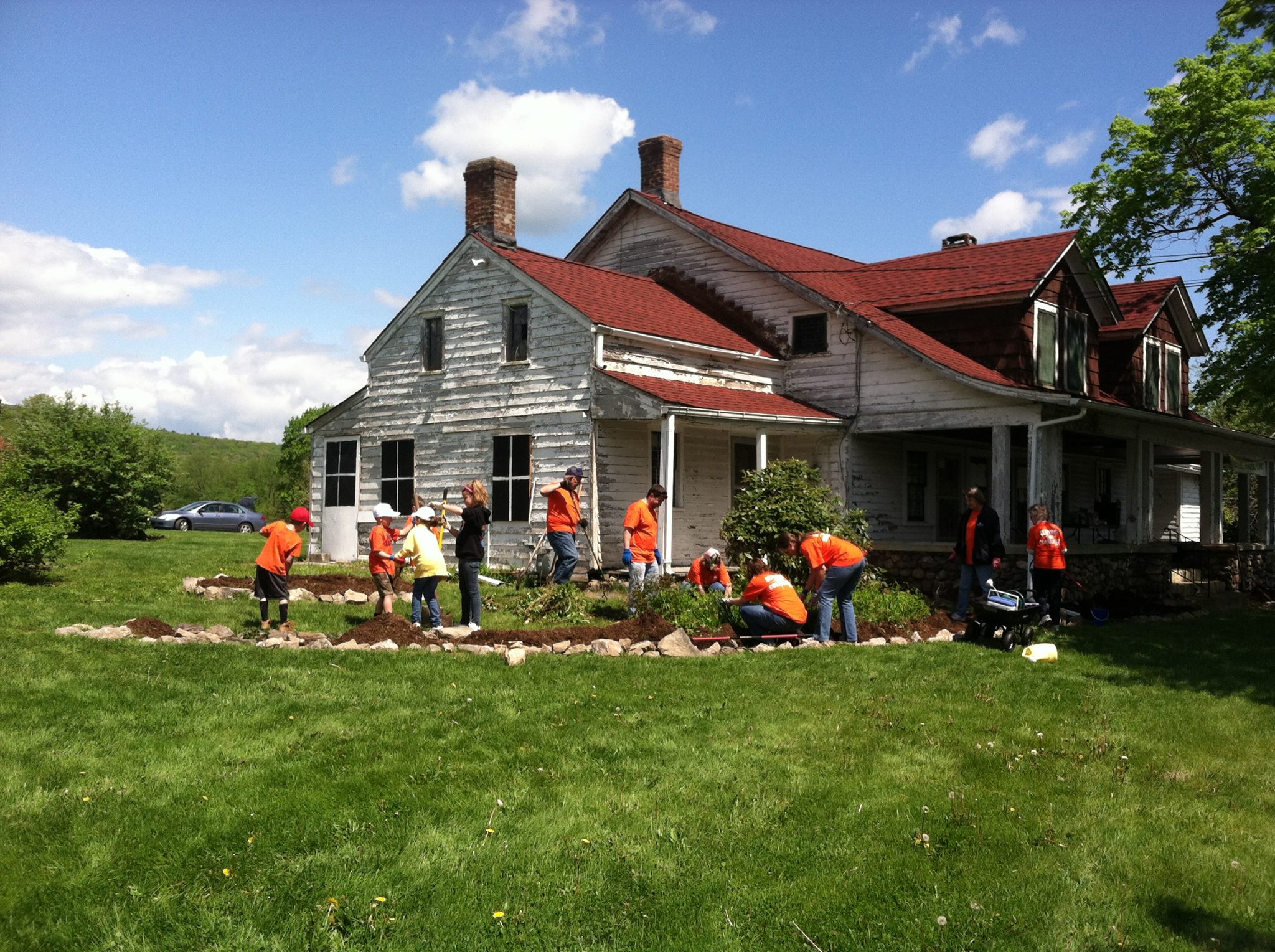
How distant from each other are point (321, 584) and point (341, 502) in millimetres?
6541

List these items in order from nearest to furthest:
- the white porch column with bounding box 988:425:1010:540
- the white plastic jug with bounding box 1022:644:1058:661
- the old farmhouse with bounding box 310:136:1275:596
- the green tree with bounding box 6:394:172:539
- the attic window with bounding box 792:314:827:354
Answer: the white plastic jug with bounding box 1022:644:1058:661 < the white porch column with bounding box 988:425:1010:540 < the old farmhouse with bounding box 310:136:1275:596 < the attic window with bounding box 792:314:827:354 < the green tree with bounding box 6:394:172:539

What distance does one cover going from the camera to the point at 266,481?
7025 centimetres

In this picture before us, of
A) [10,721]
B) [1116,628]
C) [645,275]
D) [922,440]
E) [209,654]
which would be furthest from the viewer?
[645,275]

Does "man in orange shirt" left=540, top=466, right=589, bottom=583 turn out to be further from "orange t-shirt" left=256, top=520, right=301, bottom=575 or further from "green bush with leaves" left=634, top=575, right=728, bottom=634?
"orange t-shirt" left=256, top=520, right=301, bottom=575

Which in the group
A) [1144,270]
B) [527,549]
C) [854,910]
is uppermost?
[1144,270]

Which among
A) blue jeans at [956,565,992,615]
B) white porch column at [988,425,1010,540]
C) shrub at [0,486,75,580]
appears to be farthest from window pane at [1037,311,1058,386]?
shrub at [0,486,75,580]

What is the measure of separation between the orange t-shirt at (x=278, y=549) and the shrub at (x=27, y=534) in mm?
6298

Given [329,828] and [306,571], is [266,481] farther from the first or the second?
[329,828]

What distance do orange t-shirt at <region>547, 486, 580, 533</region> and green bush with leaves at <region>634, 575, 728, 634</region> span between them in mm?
1563

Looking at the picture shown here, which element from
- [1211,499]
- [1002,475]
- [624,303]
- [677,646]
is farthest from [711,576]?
[1211,499]

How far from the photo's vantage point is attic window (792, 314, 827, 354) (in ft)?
68.7

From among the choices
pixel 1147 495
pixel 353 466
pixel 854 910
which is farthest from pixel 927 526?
pixel 854 910

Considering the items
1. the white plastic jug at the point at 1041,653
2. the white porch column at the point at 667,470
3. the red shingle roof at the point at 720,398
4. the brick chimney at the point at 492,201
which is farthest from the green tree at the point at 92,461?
the white plastic jug at the point at 1041,653

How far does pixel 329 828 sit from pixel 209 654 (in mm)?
4700
